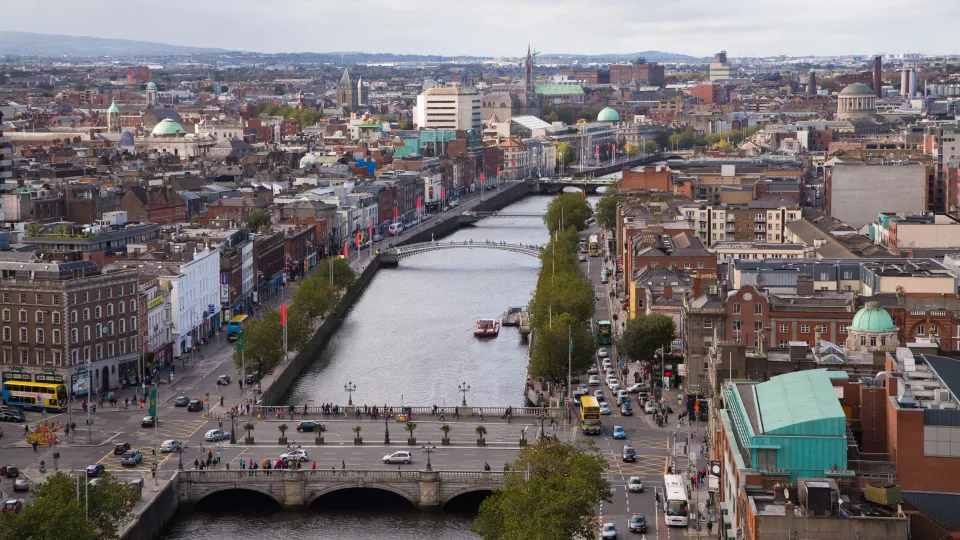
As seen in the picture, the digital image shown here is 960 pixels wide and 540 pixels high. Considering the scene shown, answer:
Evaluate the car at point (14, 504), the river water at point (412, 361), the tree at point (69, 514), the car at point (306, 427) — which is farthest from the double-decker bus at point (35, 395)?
the tree at point (69, 514)

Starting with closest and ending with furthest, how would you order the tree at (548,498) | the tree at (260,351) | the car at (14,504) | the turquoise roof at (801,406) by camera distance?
1. the turquoise roof at (801,406)
2. the tree at (548,498)
3. the car at (14,504)
4. the tree at (260,351)

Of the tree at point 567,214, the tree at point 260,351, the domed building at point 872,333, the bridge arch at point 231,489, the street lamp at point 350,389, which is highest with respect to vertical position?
the domed building at point 872,333

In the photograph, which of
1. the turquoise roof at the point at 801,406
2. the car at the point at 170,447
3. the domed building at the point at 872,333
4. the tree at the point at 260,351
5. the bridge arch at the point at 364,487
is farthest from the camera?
the tree at the point at 260,351

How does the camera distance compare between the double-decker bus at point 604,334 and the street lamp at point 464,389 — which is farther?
the double-decker bus at point 604,334

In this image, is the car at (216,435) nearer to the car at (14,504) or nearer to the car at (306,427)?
the car at (306,427)

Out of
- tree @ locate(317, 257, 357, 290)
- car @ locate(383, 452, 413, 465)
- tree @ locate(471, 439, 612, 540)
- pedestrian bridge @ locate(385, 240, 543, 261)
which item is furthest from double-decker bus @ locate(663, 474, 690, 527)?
pedestrian bridge @ locate(385, 240, 543, 261)

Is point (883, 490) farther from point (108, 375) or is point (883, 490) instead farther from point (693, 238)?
point (693, 238)

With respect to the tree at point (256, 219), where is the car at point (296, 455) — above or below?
below
